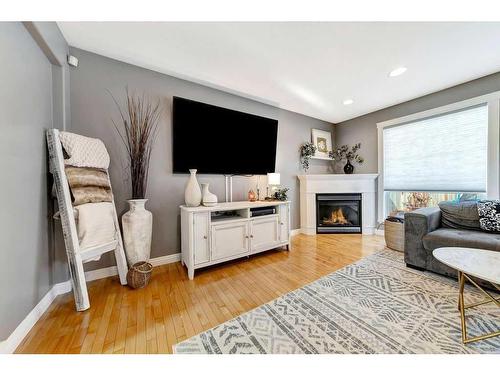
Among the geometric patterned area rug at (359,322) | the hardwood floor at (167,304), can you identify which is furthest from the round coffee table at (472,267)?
the hardwood floor at (167,304)

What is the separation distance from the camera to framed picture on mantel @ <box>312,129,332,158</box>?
12.8ft

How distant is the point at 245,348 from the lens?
110 centimetres

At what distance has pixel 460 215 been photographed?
2127mm

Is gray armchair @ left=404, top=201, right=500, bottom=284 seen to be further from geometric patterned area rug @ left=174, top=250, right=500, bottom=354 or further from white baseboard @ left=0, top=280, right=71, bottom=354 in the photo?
white baseboard @ left=0, top=280, right=71, bottom=354

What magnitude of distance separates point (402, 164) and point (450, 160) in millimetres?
591

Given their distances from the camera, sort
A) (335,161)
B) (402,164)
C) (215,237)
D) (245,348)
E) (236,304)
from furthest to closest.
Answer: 1. (335,161)
2. (402,164)
3. (215,237)
4. (236,304)
5. (245,348)

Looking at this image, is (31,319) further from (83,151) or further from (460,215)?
(460,215)

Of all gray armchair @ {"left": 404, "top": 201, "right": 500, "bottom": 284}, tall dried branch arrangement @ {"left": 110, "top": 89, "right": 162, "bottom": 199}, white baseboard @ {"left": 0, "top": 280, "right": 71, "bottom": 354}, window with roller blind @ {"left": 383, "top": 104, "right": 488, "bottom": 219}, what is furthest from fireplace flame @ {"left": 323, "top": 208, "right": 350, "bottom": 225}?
white baseboard @ {"left": 0, "top": 280, "right": 71, "bottom": 354}

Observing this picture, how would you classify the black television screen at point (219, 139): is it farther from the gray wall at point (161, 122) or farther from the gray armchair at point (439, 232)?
the gray armchair at point (439, 232)

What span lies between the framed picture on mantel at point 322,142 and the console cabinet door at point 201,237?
9.18 feet

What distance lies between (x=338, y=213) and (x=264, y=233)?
6.67 ft
